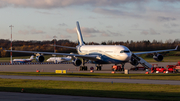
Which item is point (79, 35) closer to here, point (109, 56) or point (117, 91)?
point (109, 56)

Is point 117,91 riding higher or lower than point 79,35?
lower

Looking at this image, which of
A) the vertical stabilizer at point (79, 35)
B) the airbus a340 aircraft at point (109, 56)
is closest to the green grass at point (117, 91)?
the airbus a340 aircraft at point (109, 56)

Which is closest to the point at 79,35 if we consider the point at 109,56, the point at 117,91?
the point at 109,56

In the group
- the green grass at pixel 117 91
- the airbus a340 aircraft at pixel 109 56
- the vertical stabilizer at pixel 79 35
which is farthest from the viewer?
the vertical stabilizer at pixel 79 35

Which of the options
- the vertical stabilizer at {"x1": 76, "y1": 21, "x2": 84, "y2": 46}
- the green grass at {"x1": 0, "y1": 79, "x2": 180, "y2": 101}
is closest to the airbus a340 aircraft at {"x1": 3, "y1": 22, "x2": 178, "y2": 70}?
the vertical stabilizer at {"x1": 76, "y1": 21, "x2": 84, "y2": 46}

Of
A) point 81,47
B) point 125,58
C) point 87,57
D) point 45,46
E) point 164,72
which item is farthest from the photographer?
point 45,46

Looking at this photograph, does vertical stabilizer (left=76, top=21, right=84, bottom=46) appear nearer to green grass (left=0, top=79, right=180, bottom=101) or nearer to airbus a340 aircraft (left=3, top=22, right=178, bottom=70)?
airbus a340 aircraft (left=3, top=22, right=178, bottom=70)

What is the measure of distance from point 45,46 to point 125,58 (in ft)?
357

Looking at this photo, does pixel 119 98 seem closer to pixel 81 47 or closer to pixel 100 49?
pixel 100 49

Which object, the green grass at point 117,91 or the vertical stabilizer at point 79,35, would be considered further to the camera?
the vertical stabilizer at point 79,35

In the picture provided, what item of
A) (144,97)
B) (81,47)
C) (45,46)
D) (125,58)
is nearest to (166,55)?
(45,46)

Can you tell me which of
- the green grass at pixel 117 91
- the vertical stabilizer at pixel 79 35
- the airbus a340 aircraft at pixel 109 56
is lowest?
the green grass at pixel 117 91

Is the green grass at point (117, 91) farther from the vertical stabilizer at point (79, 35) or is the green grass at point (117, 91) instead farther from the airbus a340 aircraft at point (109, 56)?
the vertical stabilizer at point (79, 35)

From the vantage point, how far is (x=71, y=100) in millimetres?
20953
